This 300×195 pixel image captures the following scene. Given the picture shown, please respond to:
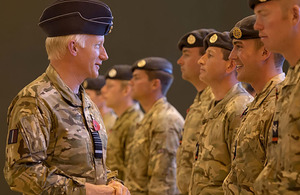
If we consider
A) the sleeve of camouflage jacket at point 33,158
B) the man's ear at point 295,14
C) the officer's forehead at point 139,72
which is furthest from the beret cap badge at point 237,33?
the officer's forehead at point 139,72

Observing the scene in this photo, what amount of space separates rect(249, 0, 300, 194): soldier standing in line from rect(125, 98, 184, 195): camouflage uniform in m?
2.42

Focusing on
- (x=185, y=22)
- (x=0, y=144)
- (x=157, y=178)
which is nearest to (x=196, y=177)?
(x=157, y=178)

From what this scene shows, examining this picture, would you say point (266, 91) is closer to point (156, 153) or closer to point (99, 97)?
point (156, 153)

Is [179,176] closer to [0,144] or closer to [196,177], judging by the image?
[196,177]

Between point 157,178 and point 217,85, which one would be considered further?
point 157,178

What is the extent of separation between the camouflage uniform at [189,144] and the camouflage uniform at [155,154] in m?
0.42

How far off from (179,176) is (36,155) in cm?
192

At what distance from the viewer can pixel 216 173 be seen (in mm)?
3305

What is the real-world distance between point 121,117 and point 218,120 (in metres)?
2.53

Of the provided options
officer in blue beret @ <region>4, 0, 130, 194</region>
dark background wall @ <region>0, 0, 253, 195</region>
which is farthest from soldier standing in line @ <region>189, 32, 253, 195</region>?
dark background wall @ <region>0, 0, 253, 195</region>

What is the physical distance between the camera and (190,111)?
14.1 feet

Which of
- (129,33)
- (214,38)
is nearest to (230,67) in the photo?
(214,38)

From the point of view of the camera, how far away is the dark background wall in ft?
21.3

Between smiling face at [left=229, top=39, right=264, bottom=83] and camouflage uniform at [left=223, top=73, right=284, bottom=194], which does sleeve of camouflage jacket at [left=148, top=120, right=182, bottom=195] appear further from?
camouflage uniform at [left=223, top=73, right=284, bottom=194]
